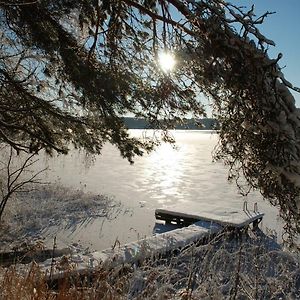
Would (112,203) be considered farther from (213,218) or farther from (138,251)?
(138,251)

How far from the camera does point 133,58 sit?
4.50m

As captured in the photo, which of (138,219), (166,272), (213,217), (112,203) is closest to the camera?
(166,272)

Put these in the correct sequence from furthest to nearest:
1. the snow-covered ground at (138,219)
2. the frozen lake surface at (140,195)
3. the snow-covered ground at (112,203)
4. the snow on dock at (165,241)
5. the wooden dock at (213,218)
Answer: the snow-covered ground at (112,203), the frozen lake surface at (140,195), the wooden dock at (213,218), the snow-covered ground at (138,219), the snow on dock at (165,241)

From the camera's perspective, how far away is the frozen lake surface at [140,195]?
34.3ft

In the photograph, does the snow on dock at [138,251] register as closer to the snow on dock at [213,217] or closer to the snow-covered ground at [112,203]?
the snow on dock at [213,217]

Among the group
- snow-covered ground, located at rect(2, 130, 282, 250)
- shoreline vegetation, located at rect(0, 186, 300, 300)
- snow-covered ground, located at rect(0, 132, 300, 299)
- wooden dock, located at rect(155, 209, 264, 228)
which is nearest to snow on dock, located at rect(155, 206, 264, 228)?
wooden dock, located at rect(155, 209, 264, 228)

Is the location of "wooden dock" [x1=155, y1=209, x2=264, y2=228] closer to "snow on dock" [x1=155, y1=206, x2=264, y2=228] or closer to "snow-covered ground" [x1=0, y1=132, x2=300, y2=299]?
"snow on dock" [x1=155, y1=206, x2=264, y2=228]

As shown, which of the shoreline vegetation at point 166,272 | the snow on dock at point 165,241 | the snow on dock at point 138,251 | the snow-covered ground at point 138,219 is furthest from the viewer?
the snow-covered ground at point 138,219

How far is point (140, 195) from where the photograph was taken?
15.5m

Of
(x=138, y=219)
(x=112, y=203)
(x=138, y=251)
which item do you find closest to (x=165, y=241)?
(x=138, y=251)

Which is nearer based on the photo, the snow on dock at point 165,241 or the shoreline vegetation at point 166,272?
the shoreline vegetation at point 166,272

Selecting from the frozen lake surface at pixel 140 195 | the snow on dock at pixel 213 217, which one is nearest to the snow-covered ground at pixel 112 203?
the frozen lake surface at pixel 140 195

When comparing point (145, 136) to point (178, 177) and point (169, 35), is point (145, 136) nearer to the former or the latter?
point (169, 35)

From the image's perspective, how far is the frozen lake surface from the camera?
34.3ft
